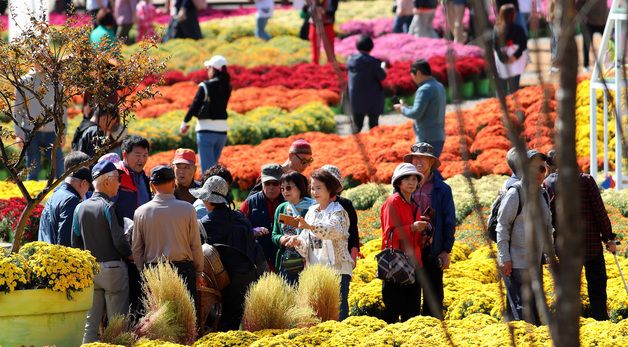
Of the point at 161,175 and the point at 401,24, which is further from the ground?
the point at 161,175

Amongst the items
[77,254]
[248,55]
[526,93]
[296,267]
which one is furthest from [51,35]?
[248,55]

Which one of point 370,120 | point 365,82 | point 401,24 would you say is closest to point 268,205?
point 365,82

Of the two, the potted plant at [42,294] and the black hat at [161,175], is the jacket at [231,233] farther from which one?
the potted plant at [42,294]

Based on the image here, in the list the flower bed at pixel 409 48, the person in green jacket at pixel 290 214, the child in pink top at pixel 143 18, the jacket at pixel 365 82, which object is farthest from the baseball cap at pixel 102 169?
the child in pink top at pixel 143 18

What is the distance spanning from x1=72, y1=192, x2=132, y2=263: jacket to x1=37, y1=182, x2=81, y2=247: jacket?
45 cm

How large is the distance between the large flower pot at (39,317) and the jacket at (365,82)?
32.9ft

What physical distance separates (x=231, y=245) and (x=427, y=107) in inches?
210

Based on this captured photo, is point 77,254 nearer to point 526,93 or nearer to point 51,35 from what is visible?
point 51,35

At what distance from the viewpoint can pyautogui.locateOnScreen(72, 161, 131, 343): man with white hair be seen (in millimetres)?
8664

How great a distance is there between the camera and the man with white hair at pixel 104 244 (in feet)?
28.4

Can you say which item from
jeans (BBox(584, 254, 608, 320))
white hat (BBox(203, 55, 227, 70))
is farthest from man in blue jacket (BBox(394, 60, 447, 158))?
jeans (BBox(584, 254, 608, 320))

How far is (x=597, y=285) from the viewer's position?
9.56 m

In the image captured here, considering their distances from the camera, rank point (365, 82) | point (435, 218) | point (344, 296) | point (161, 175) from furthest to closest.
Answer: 1. point (365, 82)
2. point (435, 218)
3. point (344, 296)
4. point (161, 175)

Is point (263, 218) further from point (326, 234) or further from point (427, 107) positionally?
point (427, 107)
